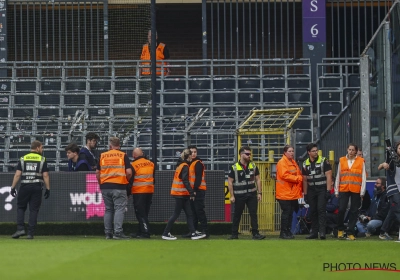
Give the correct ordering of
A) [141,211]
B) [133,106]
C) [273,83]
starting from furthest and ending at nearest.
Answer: [273,83] → [133,106] → [141,211]

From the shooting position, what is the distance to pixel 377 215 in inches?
770

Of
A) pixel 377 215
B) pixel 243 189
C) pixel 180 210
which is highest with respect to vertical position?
pixel 243 189

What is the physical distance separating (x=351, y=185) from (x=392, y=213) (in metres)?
0.96

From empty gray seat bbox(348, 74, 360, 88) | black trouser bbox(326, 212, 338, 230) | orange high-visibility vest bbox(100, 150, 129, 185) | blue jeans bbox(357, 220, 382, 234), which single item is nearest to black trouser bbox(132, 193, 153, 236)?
orange high-visibility vest bbox(100, 150, 129, 185)

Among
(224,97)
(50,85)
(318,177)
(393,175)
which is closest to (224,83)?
(224,97)

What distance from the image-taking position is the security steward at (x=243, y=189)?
61.8 feet

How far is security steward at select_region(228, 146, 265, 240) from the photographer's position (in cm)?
1883

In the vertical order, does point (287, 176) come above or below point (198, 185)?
above

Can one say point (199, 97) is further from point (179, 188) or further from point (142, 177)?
point (179, 188)

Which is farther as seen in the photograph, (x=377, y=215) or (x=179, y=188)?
(x=377, y=215)

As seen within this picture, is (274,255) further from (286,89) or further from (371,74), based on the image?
(286,89)

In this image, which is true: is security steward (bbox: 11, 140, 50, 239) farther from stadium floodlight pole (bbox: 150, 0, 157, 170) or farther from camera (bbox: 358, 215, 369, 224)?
camera (bbox: 358, 215, 369, 224)

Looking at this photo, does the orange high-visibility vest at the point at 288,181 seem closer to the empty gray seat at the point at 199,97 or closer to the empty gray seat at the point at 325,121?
the empty gray seat at the point at 325,121

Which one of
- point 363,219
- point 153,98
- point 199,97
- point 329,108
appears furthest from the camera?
point 199,97
